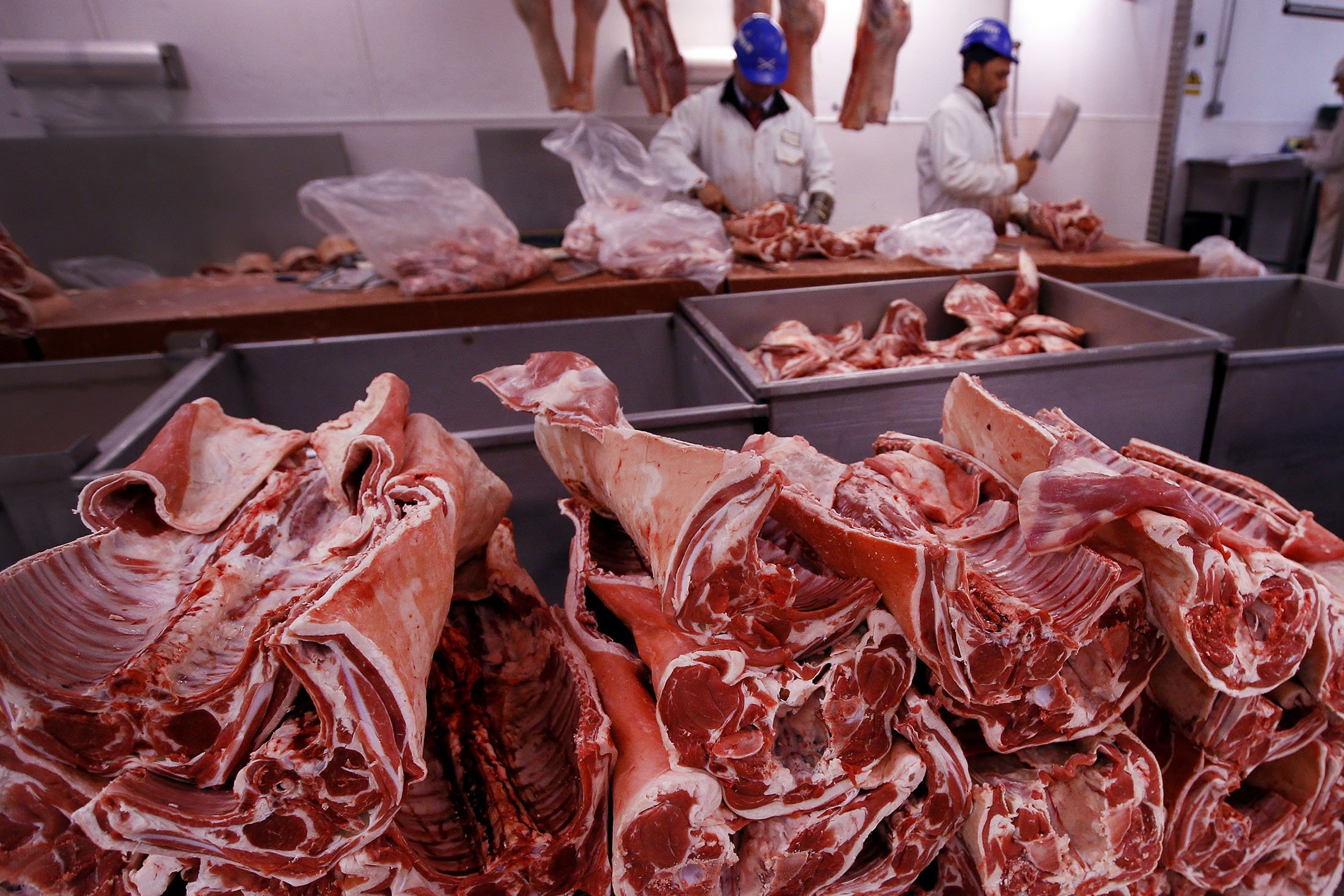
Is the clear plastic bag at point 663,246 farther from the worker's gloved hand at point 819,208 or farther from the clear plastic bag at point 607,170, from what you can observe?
the worker's gloved hand at point 819,208

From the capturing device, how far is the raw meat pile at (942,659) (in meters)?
0.75

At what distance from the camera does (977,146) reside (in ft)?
15.0

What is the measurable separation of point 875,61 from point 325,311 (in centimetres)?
398

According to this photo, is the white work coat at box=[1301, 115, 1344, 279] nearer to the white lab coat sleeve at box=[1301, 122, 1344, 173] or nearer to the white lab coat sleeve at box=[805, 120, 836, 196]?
the white lab coat sleeve at box=[1301, 122, 1344, 173]

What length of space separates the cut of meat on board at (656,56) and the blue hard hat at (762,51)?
27.7 inches

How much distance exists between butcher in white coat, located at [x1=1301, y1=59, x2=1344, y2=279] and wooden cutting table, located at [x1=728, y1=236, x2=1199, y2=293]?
2758mm

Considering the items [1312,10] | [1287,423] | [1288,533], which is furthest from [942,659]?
[1312,10]

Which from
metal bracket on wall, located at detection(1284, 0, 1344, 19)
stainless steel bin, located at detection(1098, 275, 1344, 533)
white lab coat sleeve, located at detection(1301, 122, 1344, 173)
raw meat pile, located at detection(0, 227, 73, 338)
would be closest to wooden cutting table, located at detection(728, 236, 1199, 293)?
stainless steel bin, located at detection(1098, 275, 1344, 533)

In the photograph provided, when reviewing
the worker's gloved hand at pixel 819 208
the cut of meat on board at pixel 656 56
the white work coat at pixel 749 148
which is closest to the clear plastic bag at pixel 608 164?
the white work coat at pixel 749 148

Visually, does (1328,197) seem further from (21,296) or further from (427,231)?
(21,296)

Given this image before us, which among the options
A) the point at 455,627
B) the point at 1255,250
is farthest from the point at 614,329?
the point at 1255,250

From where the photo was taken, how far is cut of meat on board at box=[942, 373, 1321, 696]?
80 centimetres

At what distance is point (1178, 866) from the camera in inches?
40.6

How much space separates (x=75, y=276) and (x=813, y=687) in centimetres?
485
